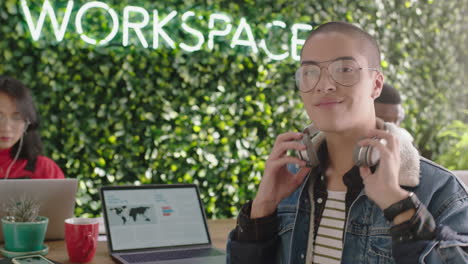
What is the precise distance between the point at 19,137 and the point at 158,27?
1292mm

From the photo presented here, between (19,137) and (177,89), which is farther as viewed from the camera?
(177,89)

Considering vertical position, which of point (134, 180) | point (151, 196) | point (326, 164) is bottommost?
point (134, 180)

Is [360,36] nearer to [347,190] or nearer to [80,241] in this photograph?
[347,190]

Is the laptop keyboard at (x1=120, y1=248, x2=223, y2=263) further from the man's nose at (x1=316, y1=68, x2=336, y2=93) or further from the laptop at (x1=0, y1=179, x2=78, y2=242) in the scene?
the man's nose at (x1=316, y1=68, x2=336, y2=93)

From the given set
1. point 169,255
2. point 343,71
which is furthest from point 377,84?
point 169,255

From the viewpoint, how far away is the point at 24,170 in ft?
8.87

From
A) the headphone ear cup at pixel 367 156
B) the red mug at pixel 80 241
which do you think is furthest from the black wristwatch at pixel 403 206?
the red mug at pixel 80 241

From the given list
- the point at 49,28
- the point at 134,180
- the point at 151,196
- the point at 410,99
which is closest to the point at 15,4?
the point at 49,28

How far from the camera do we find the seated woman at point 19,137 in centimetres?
250

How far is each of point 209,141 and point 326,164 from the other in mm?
2217

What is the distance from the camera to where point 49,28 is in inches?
125

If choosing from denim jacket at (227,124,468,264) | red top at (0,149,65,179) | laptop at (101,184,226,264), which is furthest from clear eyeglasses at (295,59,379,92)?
red top at (0,149,65,179)

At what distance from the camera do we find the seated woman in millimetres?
2500

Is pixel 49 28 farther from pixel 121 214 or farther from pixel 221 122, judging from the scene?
pixel 121 214
